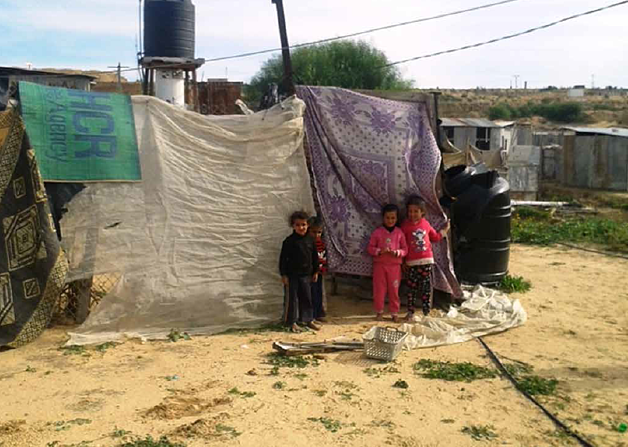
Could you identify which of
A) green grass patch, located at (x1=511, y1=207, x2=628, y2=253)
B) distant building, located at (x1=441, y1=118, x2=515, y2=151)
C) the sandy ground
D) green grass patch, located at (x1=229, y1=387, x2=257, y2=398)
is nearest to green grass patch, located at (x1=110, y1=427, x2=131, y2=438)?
the sandy ground

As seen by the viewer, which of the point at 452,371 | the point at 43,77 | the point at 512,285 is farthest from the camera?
the point at 43,77

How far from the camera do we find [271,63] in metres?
36.7

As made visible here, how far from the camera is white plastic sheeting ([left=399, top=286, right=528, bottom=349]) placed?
18.8 ft

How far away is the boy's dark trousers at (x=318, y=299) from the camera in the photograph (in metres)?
6.32

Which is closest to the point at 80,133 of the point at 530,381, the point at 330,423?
the point at 330,423

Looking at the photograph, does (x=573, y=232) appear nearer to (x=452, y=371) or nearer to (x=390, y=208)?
(x=390, y=208)

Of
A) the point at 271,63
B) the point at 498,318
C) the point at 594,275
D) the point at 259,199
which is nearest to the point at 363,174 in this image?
the point at 259,199

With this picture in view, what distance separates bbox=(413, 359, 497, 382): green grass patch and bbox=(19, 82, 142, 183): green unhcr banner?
2931mm

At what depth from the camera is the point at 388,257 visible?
20.8 feet

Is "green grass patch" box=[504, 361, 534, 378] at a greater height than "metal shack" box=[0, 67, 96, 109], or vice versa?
"metal shack" box=[0, 67, 96, 109]

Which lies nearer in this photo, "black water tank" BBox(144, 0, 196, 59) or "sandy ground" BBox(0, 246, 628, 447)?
"sandy ground" BBox(0, 246, 628, 447)

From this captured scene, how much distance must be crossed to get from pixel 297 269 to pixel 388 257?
0.91 metres

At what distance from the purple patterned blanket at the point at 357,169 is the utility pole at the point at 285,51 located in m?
0.23

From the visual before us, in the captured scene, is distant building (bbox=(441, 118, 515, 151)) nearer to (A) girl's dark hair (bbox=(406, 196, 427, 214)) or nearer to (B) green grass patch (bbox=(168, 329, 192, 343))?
(A) girl's dark hair (bbox=(406, 196, 427, 214))
